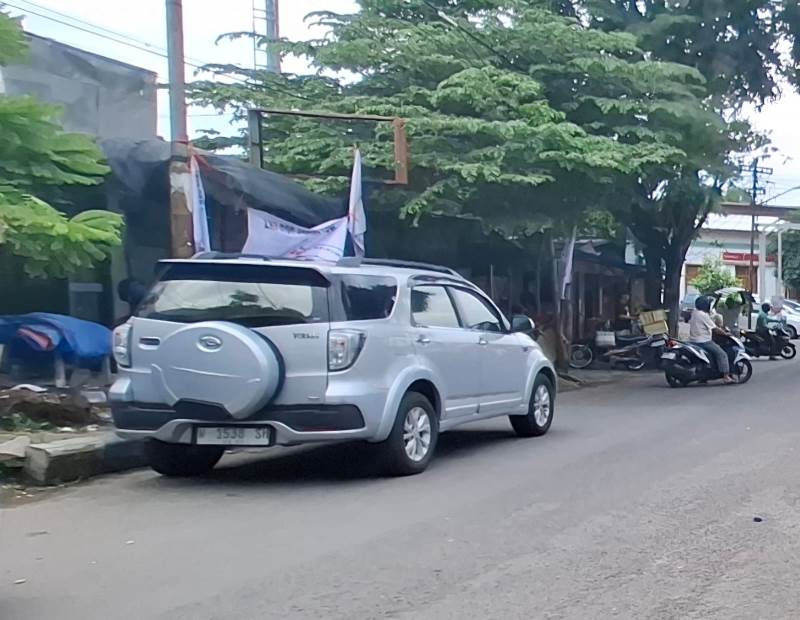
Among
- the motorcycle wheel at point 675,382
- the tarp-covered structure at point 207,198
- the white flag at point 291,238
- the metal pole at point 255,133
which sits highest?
the metal pole at point 255,133

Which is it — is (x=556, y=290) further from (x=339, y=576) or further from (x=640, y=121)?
(x=339, y=576)

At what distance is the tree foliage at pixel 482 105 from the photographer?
15875 millimetres

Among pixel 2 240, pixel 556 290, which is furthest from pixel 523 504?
pixel 556 290

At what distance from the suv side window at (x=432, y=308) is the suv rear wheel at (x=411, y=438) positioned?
0.71 m

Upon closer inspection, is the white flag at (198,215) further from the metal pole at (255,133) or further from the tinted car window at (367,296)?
the tinted car window at (367,296)

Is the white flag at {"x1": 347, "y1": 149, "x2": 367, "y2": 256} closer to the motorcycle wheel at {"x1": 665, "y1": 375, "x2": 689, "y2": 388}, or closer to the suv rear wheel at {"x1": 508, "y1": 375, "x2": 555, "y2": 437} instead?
the suv rear wheel at {"x1": 508, "y1": 375, "x2": 555, "y2": 437}

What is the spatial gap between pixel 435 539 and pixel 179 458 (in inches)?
128

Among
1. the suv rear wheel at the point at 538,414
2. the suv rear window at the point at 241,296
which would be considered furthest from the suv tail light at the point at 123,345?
the suv rear wheel at the point at 538,414

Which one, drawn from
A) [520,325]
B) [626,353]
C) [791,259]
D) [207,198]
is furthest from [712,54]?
[791,259]

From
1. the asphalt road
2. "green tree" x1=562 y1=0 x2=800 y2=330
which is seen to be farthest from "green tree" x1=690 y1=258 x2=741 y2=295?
the asphalt road

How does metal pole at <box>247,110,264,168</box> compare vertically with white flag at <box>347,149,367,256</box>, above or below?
above

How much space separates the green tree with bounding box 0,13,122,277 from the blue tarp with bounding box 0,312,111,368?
104 cm

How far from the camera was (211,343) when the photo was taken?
→ 8.30m

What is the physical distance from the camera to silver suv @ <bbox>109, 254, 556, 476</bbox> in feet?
27.4
